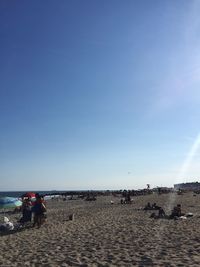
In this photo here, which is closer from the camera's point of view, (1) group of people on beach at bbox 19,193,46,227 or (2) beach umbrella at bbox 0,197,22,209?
(1) group of people on beach at bbox 19,193,46,227

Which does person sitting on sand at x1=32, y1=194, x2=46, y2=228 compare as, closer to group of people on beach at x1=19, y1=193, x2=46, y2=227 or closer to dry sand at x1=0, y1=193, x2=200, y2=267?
group of people on beach at x1=19, y1=193, x2=46, y2=227

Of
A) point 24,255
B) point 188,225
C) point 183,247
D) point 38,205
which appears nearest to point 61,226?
point 38,205

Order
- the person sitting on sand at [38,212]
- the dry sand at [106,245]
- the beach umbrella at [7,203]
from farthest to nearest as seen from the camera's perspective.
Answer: the beach umbrella at [7,203], the person sitting on sand at [38,212], the dry sand at [106,245]

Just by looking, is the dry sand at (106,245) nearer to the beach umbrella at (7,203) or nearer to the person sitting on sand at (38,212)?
the person sitting on sand at (38,212)

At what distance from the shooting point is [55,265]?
11.7m

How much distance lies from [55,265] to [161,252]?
3373mm

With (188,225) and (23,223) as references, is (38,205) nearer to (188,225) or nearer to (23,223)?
(23,223)

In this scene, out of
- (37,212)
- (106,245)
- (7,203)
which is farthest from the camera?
(7,203)

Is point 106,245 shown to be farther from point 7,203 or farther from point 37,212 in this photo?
point 7,203

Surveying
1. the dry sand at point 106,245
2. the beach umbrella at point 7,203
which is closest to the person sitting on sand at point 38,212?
the dry sand at point 106,245

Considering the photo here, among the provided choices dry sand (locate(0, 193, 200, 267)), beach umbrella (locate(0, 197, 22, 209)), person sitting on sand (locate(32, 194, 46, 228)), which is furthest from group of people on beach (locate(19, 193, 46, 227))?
beach umbrella (locate(0, 197, 22, 209))

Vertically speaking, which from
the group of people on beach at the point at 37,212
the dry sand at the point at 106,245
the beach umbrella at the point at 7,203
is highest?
the beach umbrella at the point at 7,203

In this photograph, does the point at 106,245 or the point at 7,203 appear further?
the point at 7,203

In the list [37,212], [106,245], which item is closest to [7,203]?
[37,212]
